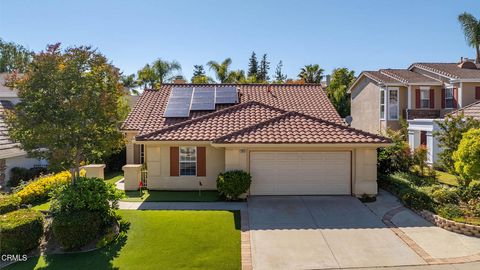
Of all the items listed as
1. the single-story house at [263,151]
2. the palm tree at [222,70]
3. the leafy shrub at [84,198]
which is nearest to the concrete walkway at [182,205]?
the single-story house at [263,151]

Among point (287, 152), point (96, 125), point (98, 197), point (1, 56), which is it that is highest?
point (1, 56)

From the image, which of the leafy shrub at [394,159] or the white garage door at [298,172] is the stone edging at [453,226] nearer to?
the white garage door at [298,172]

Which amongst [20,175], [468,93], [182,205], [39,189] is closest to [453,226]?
[182,205]

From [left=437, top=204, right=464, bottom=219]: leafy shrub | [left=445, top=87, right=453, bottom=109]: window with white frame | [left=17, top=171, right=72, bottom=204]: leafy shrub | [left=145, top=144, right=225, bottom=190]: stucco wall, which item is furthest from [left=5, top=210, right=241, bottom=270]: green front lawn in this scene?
Answer: [left=445, top=87, right=453, bottom=109]: window with white frame

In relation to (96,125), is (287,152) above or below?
below

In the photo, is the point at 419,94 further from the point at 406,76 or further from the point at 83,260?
the point at 83,260

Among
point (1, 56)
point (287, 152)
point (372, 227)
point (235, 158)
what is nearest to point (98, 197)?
point (235, 158)

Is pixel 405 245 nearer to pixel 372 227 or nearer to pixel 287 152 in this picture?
pixel 372 227

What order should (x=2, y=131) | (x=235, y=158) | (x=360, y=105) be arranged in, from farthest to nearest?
(x=360, y=105), (x=2, y=131), (x=235, y=158)
